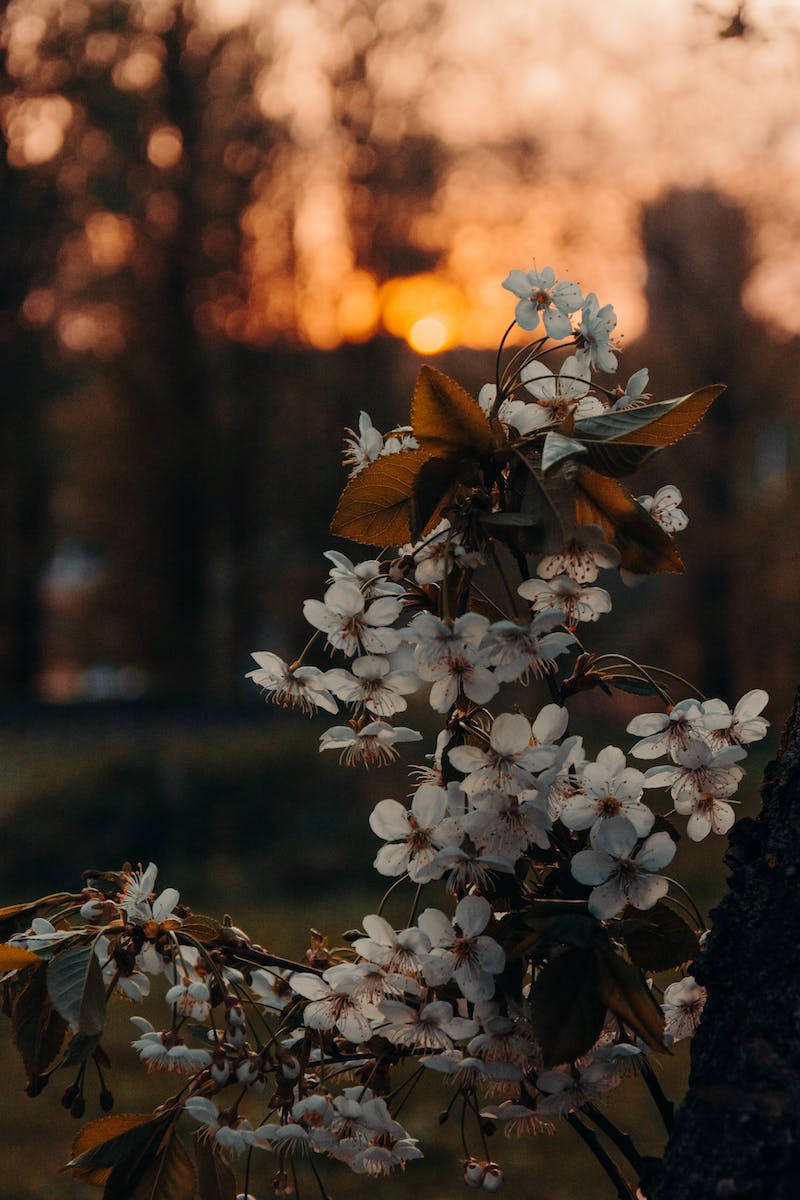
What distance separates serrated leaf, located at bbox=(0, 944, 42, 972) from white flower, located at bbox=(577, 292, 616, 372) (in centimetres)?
67

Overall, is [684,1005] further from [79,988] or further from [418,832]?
[79,988]

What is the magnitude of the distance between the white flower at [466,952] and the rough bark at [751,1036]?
6.7 inches

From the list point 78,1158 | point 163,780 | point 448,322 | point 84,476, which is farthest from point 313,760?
point 78,1158

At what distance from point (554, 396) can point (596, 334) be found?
2.5 inches

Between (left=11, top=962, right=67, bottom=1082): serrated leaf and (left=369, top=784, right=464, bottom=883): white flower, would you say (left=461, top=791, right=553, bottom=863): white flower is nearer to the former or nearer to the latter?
(left=369, top=784, right=464, bottom=883): white flower

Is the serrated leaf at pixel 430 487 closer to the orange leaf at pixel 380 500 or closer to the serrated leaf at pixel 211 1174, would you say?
the orange leaf at pixel 380 500

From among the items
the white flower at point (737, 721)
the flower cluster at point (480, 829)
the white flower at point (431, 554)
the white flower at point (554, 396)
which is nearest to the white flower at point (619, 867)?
Answer: the flower cluster at point (480, 829)

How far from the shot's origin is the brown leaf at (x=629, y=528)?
2.76 ft

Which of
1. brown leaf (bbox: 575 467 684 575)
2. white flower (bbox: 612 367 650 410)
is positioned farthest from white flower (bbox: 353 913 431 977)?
white flower (bbox: 612 367 650 410)

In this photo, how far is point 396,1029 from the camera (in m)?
0.94

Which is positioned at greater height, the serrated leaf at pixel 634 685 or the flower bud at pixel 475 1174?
the serrated leaf at pixel 634 685

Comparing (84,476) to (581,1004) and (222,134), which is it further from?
(581,1004)

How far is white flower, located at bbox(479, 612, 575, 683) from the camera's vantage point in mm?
847

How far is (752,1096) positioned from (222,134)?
10.3m
